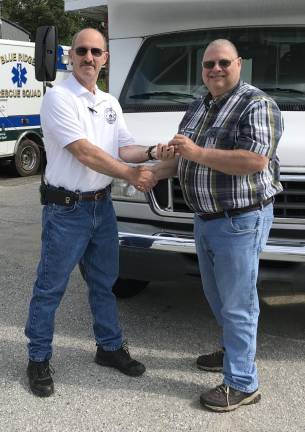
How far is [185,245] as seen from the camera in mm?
3545

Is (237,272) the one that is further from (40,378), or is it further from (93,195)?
(40,378)

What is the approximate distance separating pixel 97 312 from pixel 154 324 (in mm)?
833

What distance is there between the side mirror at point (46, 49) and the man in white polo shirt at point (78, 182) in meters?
1.02

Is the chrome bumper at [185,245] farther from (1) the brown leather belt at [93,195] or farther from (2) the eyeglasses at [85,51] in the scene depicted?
(2) the eyeglasses at [85,51]

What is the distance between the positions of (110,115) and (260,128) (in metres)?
0.90

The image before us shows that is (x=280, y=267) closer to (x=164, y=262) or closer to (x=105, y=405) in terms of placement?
(x=164, y=262)

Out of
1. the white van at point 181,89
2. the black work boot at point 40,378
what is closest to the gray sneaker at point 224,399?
the white van at point 181,89

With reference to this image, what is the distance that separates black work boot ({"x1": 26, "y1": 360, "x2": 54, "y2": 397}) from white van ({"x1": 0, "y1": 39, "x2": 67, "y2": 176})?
27.5 feet

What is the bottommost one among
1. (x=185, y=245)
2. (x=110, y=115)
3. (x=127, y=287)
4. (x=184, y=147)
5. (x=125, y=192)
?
(x=127, y=287)

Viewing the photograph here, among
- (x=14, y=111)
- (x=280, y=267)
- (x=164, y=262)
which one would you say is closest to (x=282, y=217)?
(x=280, y=267)

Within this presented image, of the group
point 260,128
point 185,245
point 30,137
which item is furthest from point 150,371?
point 30,137

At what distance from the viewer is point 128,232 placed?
148 inches

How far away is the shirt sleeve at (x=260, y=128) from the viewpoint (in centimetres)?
266

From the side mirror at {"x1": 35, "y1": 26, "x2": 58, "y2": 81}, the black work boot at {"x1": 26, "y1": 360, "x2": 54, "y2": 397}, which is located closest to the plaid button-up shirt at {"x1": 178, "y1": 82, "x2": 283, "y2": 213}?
the black work boot at {"x1": 26, "y1": 360, "x2": 54, "y2": 397}
